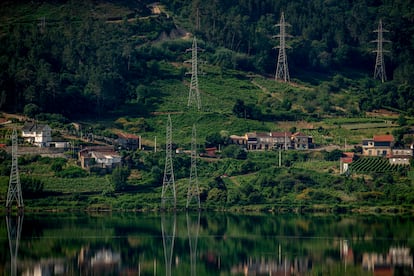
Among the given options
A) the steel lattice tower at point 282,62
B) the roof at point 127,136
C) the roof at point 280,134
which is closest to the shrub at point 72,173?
the roof at point 127,136

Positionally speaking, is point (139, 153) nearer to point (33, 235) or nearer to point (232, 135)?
point (232, 135)

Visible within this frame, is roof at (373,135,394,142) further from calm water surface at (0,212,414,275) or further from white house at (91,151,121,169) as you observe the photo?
white house at (91,151,121,169)

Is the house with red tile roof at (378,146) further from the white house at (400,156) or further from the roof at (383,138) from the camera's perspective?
the white house at (400,156)

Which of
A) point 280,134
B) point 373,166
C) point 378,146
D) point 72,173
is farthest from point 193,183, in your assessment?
point 378,146

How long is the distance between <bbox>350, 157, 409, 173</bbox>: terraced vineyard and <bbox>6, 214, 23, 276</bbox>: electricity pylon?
84.6 feet

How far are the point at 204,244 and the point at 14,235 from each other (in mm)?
10910

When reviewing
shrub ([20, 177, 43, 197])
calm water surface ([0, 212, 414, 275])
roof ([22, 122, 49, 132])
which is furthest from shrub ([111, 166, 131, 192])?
roof ([22, 122, 49, 132])

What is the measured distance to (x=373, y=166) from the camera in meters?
87.9

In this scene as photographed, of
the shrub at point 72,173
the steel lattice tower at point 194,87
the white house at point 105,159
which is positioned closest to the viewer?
the shrub at point 72,173

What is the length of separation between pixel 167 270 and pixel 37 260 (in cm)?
684

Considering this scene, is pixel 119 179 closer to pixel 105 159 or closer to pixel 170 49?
pixel 105 159

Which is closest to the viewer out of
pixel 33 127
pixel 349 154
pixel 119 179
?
pixel 119 179

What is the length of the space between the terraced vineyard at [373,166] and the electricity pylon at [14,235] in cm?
2577

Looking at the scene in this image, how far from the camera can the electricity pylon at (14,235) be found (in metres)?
56.5
